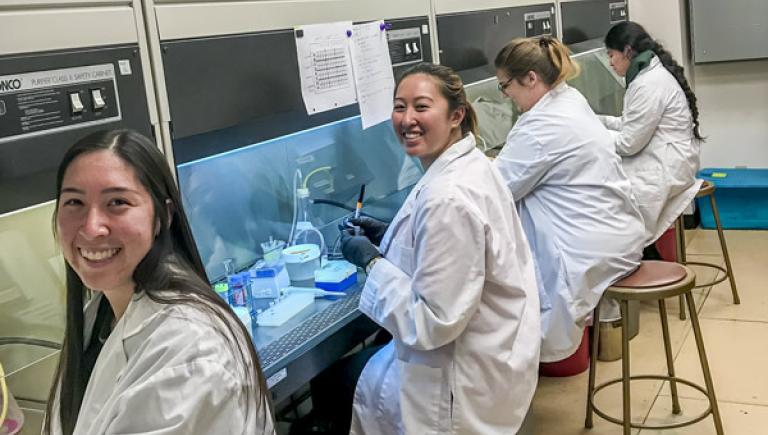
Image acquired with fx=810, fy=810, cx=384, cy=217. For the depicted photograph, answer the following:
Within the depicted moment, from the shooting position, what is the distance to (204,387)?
118cm

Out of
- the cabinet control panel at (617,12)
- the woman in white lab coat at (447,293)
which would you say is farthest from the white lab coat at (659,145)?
the woman in white lab coat at (447,293)

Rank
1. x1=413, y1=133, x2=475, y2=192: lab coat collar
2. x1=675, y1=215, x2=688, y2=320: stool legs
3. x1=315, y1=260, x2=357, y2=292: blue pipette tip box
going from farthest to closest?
x1=675, y1=215, x2=688, y2=320: stool legs
x1=315, y1=260, x2=357, y2=292: blue pipette tip box
x1=413, y1=133, x2=475, y2=192: lab coat collar

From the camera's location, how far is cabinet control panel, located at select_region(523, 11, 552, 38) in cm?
361

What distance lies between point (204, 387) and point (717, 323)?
3.21 metres

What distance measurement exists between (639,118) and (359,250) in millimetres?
2157

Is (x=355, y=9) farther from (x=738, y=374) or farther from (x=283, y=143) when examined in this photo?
(x=738, y=374)

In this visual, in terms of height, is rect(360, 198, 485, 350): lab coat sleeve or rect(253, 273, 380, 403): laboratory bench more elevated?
rect(360, 198, 485, 350): lab coat sleeve

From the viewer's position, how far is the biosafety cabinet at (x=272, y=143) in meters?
1.85

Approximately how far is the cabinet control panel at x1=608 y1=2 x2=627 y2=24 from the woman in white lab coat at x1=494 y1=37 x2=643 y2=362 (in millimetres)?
2045

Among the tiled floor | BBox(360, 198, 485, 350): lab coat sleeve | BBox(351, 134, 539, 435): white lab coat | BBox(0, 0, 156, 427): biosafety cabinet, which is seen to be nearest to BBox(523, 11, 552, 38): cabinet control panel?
the tiled floor

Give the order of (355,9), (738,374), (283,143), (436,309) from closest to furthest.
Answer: (436,309) < (355,9) < (283,143) < (738,374)

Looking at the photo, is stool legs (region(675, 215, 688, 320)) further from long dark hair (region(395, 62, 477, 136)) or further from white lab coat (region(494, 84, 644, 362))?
long dark hair (region(395, 62, 477, 136))

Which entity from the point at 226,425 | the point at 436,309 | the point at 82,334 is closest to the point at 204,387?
the point at 226,425

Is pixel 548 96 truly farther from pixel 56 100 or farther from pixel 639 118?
pixel 56 100
